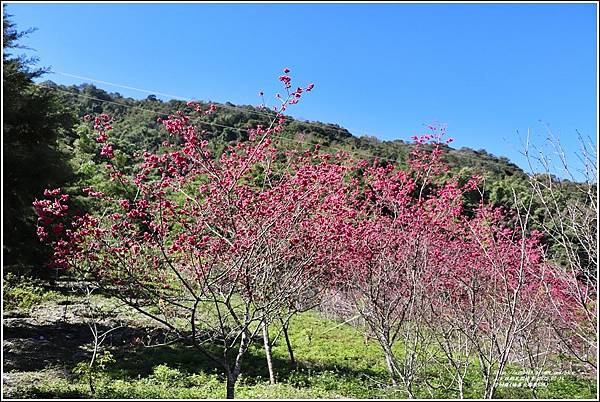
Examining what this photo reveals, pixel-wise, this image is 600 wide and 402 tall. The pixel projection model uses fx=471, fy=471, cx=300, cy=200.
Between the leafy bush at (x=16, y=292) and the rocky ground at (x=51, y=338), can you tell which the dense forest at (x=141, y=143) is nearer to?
the leafy bush at (x=16, y=292)

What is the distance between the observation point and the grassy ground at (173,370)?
223 inches

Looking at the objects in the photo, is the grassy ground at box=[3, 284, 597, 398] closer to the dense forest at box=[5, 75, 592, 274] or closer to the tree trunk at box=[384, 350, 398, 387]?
the tree trunk at box=[384, 350, 398, 387]

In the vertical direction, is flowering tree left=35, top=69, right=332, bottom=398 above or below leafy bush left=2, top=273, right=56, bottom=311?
above

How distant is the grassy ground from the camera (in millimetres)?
5676

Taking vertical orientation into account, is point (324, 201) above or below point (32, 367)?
above

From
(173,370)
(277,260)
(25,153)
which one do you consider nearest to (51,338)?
(173,370)

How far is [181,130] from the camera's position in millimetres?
3877

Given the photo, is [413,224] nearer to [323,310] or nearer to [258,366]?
[258,366]

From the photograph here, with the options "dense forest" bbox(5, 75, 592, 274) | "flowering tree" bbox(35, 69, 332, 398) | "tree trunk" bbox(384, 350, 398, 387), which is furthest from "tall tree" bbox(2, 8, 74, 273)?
"tree trunk" bbox(384, 350, 398, 387)

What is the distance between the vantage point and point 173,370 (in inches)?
266

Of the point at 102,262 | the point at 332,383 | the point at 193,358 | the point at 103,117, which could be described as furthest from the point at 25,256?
the point at 332,383

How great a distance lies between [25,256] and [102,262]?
377 centimetres

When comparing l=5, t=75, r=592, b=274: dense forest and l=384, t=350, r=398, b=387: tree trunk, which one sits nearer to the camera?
l=384, t=350, r=398, b=387: tree trunk

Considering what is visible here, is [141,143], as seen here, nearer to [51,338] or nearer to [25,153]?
[51,338]
